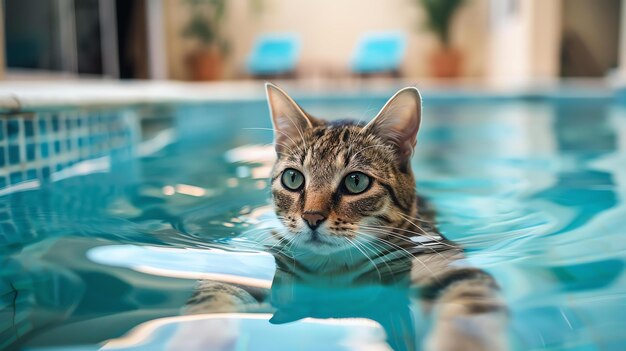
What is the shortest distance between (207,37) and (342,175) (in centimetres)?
1144

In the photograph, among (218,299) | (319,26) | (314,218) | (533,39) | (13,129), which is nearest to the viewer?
(218,299)

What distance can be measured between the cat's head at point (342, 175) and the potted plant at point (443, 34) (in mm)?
10699

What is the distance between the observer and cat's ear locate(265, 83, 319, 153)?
143cm

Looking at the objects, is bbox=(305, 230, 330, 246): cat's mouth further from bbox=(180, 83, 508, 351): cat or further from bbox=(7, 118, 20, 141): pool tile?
bbox=(7, 118, 20, 141): pool tile

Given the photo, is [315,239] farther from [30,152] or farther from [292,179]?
[30,152]

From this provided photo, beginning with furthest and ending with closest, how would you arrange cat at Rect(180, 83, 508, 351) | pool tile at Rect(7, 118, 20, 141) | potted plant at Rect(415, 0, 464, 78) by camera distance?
potted plant at Rect(415, 0, 464, 78) → pool tile at Rect(7, 118, 20, 141) → cat at Rect(180, 83, 508, 351)

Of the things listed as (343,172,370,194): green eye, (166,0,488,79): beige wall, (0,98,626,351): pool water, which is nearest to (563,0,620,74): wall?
(166,0,488,79): beige wall

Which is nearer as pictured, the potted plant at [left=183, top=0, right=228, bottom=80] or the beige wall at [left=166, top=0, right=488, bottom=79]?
the potted plant at [left=183, top=0, right=228, bottom=80]

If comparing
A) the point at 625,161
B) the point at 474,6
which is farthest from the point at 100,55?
the point at 625,161

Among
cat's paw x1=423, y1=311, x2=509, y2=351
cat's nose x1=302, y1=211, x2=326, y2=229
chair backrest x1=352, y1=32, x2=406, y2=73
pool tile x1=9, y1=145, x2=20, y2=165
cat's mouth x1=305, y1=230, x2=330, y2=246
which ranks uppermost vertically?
chair backrest x1=352, y1=32, x2=406, y2=73

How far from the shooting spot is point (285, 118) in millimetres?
1487

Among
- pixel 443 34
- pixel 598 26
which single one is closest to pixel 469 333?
pixel 598 26

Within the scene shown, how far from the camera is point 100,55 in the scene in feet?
30.1

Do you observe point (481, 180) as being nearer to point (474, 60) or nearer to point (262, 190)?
point (262, 190)
